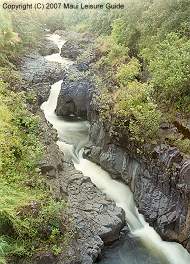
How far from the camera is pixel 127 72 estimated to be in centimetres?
1853

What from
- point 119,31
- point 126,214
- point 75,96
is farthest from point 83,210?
point 119,31

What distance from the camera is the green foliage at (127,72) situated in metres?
18.2

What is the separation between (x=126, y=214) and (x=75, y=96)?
→ 8203 mm

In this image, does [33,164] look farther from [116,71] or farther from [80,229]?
[116,71]

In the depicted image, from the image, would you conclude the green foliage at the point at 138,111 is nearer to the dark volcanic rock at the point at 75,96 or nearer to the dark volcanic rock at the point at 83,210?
the dark volcanic rock at the point at 83,210

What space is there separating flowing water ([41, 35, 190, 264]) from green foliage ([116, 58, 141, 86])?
3246 millimetres

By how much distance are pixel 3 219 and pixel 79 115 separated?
38.6 ft

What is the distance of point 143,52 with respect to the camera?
1914 centimetres

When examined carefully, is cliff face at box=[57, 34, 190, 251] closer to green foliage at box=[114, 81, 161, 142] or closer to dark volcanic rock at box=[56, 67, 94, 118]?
green foliage at box=[114, 81, 161, 142]

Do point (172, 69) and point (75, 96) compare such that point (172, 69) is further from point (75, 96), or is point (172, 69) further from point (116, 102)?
point (75, 96)

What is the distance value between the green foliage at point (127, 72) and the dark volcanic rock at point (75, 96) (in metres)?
2.48

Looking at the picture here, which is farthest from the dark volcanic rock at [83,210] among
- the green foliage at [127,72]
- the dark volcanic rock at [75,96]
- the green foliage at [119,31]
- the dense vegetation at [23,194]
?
the green foliage at [119,31]

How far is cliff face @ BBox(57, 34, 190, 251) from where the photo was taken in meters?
13.5

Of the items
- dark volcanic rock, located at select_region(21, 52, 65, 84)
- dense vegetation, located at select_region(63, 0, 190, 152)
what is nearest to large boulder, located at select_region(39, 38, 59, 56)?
dark volcanic rock, located at select_region(21, 52, 65, 84)
